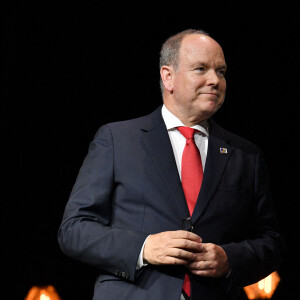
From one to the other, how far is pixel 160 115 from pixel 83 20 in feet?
4.48

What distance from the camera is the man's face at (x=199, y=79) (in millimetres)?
2162

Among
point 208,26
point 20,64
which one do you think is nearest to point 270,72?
point 208,26

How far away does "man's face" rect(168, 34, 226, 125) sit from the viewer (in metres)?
2.16

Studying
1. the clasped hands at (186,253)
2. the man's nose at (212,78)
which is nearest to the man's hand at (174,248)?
the clasped hands at (186,253)

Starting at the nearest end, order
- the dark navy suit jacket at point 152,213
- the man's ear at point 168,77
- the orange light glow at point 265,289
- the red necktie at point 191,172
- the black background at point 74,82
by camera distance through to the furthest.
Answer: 1. the dark navy suit jacket at point 152,213
2. the red necktie at point 191,172
3. the man's ear at point 168,77
4. the black background at point 74,82
5. the orange light glow at point 265,289

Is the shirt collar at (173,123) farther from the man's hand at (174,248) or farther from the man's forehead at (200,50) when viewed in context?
the man's hand at (174,248)

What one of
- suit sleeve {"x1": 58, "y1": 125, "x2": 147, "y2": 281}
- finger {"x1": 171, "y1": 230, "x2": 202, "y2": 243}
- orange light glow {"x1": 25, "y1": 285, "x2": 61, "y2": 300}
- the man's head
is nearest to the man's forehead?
the man's head

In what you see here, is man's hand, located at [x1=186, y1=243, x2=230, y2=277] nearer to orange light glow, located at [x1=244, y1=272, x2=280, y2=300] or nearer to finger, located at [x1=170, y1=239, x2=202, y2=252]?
finger, located at [x1=170, y1=239, x2=202, y2=252]

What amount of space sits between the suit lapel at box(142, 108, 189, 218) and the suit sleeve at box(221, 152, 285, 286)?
23 centimetres

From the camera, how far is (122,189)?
207 centimetres

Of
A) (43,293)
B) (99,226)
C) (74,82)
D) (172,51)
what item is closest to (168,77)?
(172,51)

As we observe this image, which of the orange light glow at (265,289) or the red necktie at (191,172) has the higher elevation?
the red necktie at (191,172)

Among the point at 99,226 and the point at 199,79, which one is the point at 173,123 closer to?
the point at 199,79

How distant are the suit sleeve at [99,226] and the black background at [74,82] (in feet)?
4.23
